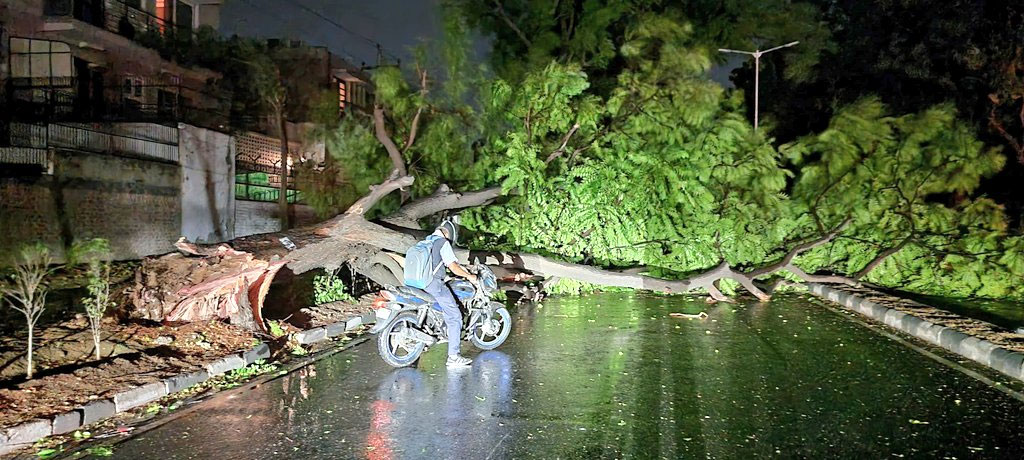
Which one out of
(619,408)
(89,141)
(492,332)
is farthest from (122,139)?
(619,408)

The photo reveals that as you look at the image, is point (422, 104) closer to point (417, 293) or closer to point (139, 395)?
point (417, 293)

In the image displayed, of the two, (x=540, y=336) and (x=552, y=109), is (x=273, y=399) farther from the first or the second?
(x=552, y=109)

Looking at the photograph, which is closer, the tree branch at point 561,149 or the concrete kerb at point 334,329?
the concrete kerb at point 334,329

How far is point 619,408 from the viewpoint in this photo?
6.09 meters

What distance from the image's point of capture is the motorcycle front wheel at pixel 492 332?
8.53 metres

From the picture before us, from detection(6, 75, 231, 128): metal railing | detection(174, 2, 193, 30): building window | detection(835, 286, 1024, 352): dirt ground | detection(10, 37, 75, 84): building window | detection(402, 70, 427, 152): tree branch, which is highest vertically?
detection(174, 2, 193, 30): building window

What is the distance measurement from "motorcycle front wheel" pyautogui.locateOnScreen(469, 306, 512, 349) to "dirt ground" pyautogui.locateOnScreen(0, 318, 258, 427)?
2.69 meters

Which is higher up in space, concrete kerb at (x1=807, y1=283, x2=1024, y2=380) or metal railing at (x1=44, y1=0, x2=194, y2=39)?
metal railing at (x1=44, y1=0, x2=194, y2=39)

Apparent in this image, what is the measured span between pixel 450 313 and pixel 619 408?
2.33 meters

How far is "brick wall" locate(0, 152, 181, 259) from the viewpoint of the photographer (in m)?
14.6

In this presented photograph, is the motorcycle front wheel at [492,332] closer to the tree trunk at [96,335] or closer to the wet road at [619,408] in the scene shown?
the wet road at [619,408]

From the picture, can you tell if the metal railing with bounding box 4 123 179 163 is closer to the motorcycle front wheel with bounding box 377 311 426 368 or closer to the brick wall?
the brick wall

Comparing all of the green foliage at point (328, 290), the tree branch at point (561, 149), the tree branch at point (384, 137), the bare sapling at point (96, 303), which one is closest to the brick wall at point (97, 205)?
the green foliage at point (328, 290)

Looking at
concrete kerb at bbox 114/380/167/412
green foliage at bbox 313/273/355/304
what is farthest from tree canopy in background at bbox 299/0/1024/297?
concrete kerb at bbox 114/380/167/412
